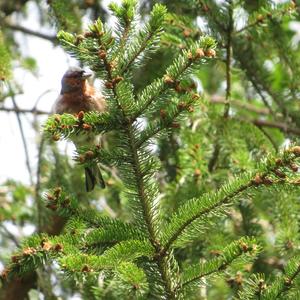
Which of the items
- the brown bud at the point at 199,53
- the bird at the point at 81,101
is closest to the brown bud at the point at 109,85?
the brown bud at the point at 199,53

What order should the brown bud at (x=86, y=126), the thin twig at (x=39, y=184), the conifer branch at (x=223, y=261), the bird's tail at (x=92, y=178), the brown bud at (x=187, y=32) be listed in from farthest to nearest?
the thin twig at (x=39, y=184), the bird's tail at (x=92, y=178), the brown bud at (x=187, y=32), the brown bud at (x=86, y=126), the conifer branch at (x=223, y=261)

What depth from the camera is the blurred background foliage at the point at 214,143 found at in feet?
10.6

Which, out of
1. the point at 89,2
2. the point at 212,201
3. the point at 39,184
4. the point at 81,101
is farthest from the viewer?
the point at 89,2

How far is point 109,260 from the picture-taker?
1901 mm

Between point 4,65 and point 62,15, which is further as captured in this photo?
point 62,15

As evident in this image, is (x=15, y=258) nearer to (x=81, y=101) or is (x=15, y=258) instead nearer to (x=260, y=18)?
(x=81, y=101)

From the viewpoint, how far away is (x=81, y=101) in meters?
3.58

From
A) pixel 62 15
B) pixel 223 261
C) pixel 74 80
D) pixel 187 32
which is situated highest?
pixel 62 15

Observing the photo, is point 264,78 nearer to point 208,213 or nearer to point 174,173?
point 174,173

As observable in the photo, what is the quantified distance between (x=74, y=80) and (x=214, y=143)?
921 millimetres

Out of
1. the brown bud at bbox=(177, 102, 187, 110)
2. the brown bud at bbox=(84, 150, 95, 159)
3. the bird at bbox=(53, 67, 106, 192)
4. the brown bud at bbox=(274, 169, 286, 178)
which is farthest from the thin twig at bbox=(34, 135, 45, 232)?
the brown bud at bbox=(274, 169, 286, 178)

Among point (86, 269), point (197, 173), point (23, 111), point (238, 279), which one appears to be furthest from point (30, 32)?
point (86, 269)

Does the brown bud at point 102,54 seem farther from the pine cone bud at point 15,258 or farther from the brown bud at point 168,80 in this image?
the pine cone bud at point 15,258

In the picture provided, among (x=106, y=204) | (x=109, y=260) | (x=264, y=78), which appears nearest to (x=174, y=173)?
(x=106, y=204)
